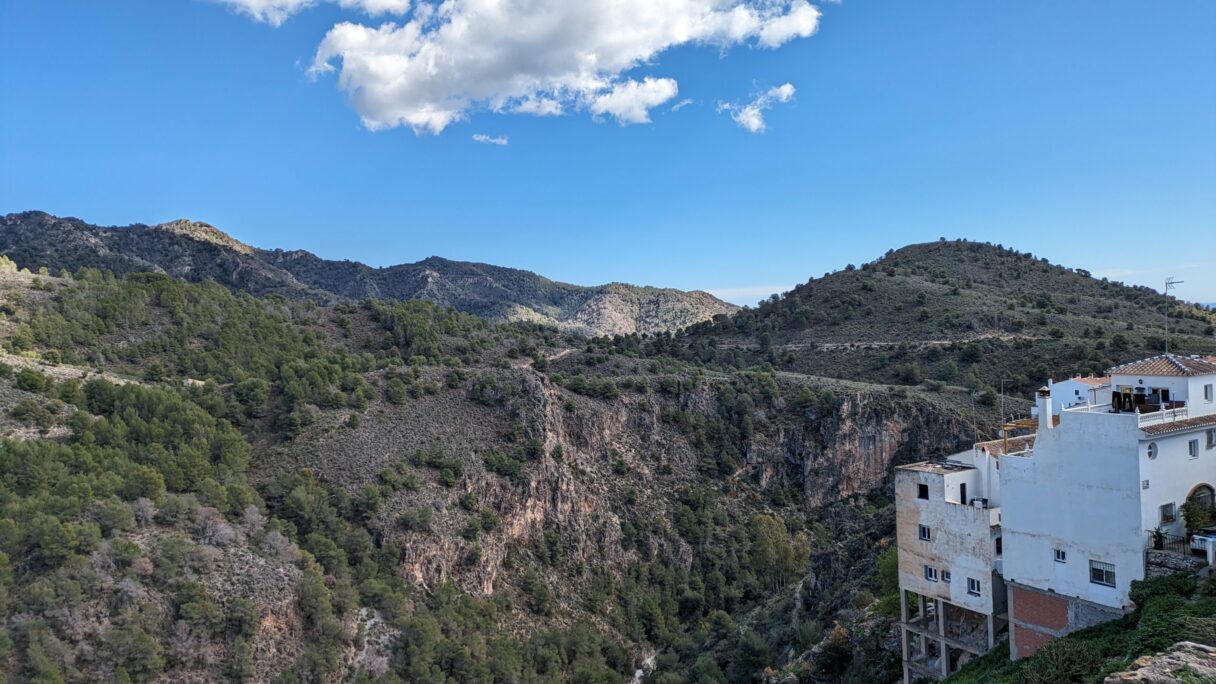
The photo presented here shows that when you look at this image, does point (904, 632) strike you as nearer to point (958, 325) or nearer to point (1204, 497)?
point (1204, 497)

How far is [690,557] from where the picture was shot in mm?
43688

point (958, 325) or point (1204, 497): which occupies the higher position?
point (958, 325)

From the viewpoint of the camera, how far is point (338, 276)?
126m

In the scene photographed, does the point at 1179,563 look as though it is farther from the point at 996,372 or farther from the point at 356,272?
the point at 356,272

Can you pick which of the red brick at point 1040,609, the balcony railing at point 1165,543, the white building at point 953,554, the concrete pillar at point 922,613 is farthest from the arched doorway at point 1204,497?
the concrete pillar at point 922,613

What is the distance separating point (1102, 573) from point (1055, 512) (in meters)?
1.68

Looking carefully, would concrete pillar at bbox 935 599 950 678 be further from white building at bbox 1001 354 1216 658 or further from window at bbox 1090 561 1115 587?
window at bbox 1090 561 1115 587

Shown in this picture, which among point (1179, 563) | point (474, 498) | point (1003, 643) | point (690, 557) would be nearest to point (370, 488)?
point (474, 498)

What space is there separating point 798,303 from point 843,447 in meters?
35.2

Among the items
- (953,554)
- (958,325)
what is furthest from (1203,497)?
(958,325)

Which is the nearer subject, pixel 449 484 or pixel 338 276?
pixel 449 484

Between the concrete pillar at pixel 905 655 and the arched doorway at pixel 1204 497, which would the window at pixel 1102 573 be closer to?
the arched doorway at pixel 1204 497

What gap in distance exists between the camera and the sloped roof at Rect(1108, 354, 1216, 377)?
64.8ft

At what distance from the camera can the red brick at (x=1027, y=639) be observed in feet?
61.4
